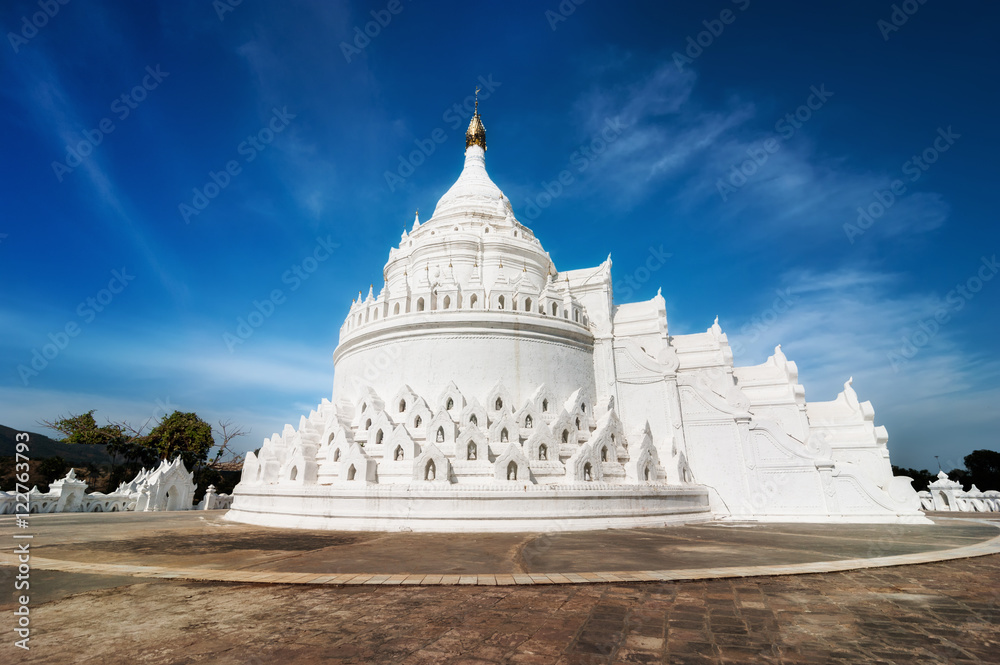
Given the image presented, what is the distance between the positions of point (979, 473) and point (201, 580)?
295 ft

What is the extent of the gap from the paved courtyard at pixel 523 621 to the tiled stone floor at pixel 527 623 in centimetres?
2

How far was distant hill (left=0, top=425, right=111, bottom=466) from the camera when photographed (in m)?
40.9

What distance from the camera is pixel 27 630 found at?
530 centimetres

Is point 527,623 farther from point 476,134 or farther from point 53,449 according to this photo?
point 53,449

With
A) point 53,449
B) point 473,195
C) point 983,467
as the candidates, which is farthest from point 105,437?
point 983,467

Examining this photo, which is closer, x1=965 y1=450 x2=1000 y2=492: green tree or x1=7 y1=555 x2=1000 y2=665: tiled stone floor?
x1=7 y1=555 x2=1000 y2=665: tiled stone floor

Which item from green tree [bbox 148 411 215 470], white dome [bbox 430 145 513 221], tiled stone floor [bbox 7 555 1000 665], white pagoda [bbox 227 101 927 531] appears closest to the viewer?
tiled stone floor [bbox 7 555 1000 665]

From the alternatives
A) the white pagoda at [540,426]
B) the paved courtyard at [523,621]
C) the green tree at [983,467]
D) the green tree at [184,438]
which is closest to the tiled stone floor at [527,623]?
the paved courtyard at [523,621]

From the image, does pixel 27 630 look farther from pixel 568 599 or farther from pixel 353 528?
pixel 353 528

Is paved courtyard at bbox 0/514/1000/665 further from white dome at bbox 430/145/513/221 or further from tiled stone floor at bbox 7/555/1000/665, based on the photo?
white dome at bbox 430/145/513/221

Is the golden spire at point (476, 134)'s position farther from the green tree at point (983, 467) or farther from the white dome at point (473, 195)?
the green tree at point (983, 467)

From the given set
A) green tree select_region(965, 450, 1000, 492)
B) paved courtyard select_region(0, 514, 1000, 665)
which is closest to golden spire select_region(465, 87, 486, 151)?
paved courtyard select_region(0, 514, 1000, 665)

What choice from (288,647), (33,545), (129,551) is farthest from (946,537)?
(33,545)

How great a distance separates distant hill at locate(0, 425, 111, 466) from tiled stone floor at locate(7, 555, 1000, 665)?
45937 mm
